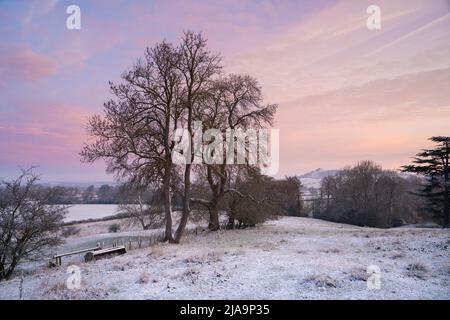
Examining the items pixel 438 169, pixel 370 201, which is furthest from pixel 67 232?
pixel 370 201

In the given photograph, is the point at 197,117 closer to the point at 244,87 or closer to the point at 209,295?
the point at 244,87

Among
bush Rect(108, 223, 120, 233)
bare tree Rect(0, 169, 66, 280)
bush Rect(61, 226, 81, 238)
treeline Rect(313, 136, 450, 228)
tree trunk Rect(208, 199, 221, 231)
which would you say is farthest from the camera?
bush Rect(108, 223, 120, 233)

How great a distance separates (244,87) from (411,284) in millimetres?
18827

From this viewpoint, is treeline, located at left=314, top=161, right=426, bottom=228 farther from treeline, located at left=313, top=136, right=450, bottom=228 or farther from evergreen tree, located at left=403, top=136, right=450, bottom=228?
evergreen tree, located at left=403, top=136, right=450, bottom=228

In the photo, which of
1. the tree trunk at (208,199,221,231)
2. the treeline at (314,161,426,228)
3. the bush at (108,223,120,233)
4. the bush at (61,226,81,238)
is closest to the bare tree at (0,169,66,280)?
the bush at (61,226,81,238)

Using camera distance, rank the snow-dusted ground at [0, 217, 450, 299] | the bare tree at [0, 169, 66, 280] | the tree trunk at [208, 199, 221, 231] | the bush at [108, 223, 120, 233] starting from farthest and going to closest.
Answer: the bush at [108, 223, 120, 233]
the tree trunk at [208, 199, 221, 231]
the bare tree at [0, 169, 66, 280]
the snow-dusted ground at [0, 217, 450, 299]

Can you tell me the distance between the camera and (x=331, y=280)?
8.66m

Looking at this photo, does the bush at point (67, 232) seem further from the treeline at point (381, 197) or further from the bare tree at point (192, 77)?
the treeline at point (381, 197)

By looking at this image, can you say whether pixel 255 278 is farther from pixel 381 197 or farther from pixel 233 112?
pixel 381 197

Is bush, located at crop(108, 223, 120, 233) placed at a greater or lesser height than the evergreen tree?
lesser

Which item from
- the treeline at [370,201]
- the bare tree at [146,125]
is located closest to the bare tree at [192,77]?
the bare tree at [146,125]

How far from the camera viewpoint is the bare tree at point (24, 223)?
48.6ft

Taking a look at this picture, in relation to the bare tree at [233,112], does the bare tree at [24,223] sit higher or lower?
lower

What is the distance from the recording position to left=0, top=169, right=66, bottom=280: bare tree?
14828 millimetres
